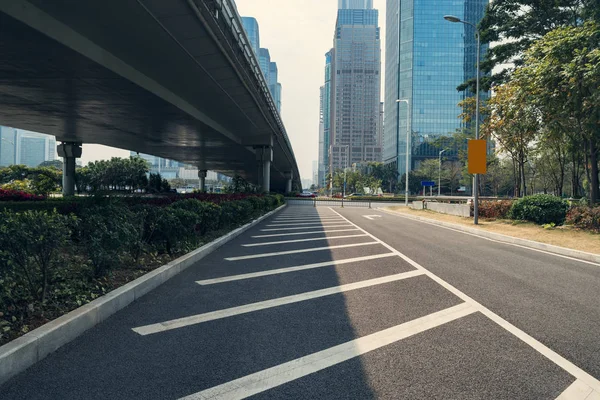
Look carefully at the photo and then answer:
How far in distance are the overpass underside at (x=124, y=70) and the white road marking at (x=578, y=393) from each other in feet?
36.3

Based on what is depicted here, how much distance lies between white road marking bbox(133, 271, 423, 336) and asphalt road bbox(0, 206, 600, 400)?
2 centimetres

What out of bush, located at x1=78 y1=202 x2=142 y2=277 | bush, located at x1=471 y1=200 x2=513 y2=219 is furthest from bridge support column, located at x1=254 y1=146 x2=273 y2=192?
bush, located at x1=78 y1=202 x2=142 y2=277

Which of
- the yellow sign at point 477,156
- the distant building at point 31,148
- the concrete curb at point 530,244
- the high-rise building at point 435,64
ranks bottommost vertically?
the concrete curb at point 530,244

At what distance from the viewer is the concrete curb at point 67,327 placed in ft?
10.1

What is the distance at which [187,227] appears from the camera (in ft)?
27.5

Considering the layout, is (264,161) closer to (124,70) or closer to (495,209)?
(495,209)

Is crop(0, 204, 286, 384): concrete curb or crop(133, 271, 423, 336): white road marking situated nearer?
crop(0, 204, 286, 384): concrete curb

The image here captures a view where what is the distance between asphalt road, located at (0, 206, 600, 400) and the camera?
295cm

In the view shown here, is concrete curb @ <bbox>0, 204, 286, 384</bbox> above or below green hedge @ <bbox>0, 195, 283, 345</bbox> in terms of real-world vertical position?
below

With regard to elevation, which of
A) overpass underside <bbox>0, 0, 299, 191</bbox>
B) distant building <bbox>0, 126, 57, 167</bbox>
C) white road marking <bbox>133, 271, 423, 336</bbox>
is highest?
distant building <bbox>0, 126, 57, 167</bbox>

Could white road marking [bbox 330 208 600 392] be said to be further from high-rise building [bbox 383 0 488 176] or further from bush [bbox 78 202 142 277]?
high-rise building [bbox 383 0 488 176]

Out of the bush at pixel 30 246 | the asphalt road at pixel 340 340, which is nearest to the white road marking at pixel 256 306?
the asphalt road at pixel 340 340

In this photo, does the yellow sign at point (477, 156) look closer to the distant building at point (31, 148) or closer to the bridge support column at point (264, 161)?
the bridge support column at point (264, 161)

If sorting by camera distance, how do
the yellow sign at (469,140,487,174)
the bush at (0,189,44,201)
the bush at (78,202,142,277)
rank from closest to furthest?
the bush at (78,202,142,277) < the bush at (0,189,44,201) < the yellow sign at (469,140,487,174)
